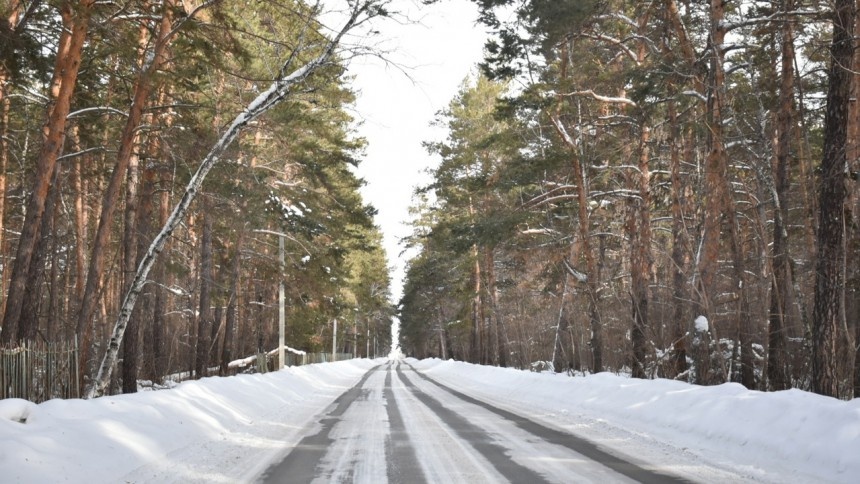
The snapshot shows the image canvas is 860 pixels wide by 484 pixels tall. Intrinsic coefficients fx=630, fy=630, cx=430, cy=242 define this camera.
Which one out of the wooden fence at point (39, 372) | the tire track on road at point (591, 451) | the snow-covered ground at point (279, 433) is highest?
the wooden fence at point (39, 372)

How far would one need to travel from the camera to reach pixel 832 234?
341 inches

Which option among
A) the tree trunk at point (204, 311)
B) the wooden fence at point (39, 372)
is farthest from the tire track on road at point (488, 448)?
the tree trunk at point (204, 311)

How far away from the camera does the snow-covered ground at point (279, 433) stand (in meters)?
5.93

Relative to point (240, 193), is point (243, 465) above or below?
below

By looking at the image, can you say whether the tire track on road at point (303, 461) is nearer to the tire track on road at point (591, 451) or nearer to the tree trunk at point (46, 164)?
the tire track on road at point (591, 451)

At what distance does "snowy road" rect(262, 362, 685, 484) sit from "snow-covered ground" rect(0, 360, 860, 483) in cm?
43

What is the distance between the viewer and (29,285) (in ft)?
38.0

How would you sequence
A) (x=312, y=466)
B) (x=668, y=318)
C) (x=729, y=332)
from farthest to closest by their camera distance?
(x=668, y=318)
(x=729, y=332)
(x=312, y=466)

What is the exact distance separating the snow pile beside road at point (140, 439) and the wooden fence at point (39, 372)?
1.63 m

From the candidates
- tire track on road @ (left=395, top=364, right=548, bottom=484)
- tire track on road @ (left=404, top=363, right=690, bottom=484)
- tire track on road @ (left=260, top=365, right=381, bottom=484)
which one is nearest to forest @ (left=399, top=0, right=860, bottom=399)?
tire track on road @ (left=404, top=363, right=690, bottom=484)

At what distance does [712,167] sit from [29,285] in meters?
13.7

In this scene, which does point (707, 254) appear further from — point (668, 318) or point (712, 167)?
point (668, 318)

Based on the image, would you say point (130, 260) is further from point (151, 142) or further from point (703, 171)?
point (703, 171)

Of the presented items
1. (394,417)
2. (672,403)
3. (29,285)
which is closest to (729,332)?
A: (672,403)
